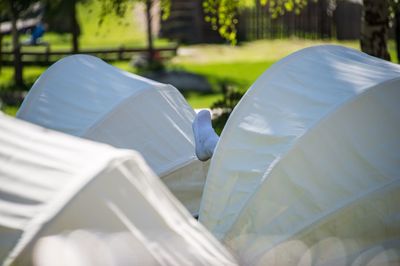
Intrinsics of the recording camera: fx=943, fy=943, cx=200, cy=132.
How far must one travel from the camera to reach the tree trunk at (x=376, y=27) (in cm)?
1486

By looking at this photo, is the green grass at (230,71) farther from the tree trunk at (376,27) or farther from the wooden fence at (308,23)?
the tree trunk at (376,27)

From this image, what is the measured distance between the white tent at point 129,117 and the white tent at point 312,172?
1924mm

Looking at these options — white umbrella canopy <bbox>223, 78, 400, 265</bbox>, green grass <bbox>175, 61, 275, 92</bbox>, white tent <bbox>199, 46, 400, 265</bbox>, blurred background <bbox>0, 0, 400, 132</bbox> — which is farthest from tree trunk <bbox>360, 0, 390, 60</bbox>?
white umbrella canopy <bbox>223, 78, 400, 265</bbox>

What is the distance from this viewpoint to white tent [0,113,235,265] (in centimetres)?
533

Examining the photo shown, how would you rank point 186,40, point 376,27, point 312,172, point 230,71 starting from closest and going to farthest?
1. point 312,172
2. point 376,27
3. point 230,71
4. point 186,40

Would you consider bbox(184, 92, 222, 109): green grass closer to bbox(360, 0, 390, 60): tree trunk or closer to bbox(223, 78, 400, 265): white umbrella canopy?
bbox(360, 0, 390, 60): tree trunk

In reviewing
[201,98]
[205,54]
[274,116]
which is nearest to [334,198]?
[274,116]

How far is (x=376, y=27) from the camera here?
1497 cm

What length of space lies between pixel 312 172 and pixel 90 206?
2.42 meters

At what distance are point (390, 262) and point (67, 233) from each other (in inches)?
111

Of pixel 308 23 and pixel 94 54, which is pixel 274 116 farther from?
pixel 308 23

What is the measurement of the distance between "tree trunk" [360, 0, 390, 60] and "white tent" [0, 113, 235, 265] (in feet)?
31.9

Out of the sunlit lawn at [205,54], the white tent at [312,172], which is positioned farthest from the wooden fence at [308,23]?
the white tent at [312,172]

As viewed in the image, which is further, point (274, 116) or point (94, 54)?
point (94, 54)
